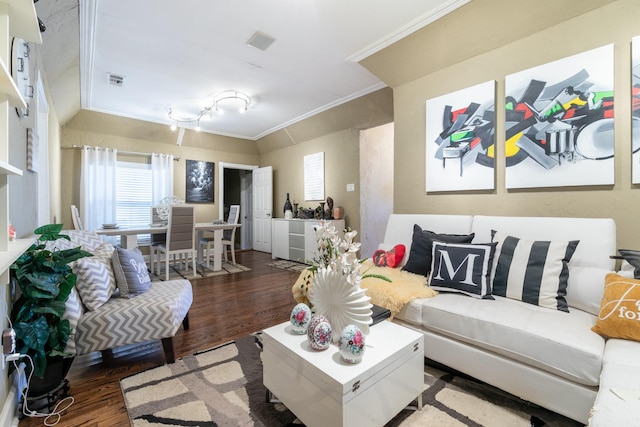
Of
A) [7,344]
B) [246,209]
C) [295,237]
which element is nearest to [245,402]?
[7,344]

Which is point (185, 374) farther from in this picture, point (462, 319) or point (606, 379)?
point (606, 379)

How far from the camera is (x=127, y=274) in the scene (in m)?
1.88

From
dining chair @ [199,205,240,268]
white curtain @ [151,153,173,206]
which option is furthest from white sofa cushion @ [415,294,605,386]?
white curtain @ [151,153,173,206]

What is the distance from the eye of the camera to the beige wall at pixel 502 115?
175cm

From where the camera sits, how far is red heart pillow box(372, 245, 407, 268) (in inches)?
96.3

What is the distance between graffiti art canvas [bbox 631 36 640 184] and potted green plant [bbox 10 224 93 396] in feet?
11.0

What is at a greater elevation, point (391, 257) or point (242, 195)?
point (242, 195)

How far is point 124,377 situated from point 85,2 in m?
2.77

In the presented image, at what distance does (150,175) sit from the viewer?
5.27m

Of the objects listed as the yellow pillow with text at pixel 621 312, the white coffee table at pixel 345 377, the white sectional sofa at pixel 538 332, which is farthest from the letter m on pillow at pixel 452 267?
the white coffee table at pixel 345 377

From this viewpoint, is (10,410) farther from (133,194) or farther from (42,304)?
(133,194)

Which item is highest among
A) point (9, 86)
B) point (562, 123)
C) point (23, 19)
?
point (23, 19)

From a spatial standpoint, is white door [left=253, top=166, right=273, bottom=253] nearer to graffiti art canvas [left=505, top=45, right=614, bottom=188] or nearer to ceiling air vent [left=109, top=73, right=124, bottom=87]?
ceiling air vent [left=109, top=73, right=124, bottom=87]

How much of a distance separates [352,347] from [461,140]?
2206mm
